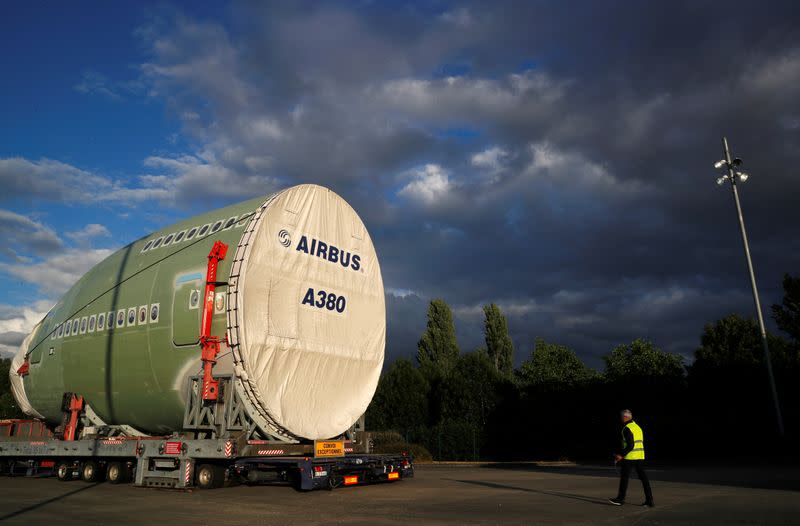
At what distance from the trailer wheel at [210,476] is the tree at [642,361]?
3942 cm

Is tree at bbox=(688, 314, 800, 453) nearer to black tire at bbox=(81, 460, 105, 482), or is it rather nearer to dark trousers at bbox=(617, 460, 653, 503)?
dark trousers at bbox=(617, 460, 653, 503)

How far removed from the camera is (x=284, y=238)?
14.8 meters

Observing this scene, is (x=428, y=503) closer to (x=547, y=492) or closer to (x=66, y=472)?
(x=547, y=492)

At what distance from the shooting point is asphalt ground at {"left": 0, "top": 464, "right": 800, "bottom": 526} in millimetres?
9984

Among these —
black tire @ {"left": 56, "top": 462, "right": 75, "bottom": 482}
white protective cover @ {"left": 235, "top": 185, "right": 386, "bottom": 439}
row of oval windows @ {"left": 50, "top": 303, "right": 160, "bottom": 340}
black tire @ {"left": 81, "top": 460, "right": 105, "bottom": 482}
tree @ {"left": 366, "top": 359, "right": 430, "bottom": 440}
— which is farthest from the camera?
tree @ {"left": 366, "top": 359, "right": 430, "bottom": 440}

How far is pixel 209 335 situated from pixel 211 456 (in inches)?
104

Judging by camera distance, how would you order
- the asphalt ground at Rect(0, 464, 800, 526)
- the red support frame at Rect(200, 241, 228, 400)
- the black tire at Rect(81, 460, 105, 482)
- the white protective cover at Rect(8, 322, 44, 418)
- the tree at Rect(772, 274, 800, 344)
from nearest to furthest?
the asphalt ground at Rect(0, 464, 800, 526)
the red support frame at Rect(200, 241, 228, 400)
the black tire at Rect(81, 460, 105, 482)
the white protective cover at Rect(8, 322, 44, 418)
the tree at Rect(772, 274, 800, 344)

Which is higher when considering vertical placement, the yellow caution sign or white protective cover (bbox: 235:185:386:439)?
white protective cover (bbox: 235:185:386:439)

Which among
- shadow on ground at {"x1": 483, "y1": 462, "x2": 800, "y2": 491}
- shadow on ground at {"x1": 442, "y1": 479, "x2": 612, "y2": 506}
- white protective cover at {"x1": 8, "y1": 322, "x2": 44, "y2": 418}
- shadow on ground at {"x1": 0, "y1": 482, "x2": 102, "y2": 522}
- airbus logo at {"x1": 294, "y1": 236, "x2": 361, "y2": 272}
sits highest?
airbus logo at {"x1": 294, "y1": 236, "x2": 361, "y2": 272}

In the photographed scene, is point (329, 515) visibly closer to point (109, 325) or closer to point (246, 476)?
point (246, 476)

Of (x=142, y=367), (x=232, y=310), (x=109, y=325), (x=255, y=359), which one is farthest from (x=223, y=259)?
(x=109, y=325)

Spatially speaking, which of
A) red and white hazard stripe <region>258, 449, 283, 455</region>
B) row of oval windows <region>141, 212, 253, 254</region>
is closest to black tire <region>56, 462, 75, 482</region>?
row of oval windows <region>141, 212, 253, 254</region>

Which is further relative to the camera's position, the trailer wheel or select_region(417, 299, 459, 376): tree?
select_region(417, 299, 459, 376): tree

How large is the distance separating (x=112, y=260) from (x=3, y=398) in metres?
51.9
